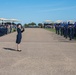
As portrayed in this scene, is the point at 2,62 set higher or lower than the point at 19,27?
lower

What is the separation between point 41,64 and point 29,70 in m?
1.35

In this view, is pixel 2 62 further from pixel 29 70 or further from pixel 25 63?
pixel 29 70

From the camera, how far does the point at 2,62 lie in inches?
464

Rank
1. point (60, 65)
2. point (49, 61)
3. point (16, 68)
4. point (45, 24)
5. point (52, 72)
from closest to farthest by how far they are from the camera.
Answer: point (52, 72)
point (16, 68)
point (60, 65)
point (49, 61)
point (45, 24)

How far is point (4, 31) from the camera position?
4028cm

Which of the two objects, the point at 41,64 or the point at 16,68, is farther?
the point at 41,64

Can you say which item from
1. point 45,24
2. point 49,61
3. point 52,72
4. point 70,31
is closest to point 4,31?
point 70,31

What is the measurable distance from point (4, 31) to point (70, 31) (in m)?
14.5

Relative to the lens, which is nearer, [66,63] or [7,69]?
[7,69]

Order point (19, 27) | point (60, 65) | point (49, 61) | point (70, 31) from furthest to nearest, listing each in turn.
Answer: point (70, 31)
point (19, 27)
point (49, 61)
point (60, 65)

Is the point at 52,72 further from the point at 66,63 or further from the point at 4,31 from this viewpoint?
the point at 4,31

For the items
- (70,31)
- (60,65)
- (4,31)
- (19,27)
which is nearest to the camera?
(60,65)

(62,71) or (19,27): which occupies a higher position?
(19,27)

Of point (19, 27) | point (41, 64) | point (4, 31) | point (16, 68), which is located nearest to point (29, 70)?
point (16, 68)
